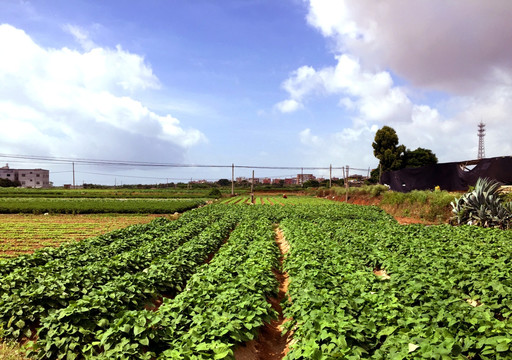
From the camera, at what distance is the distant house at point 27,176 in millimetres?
120125

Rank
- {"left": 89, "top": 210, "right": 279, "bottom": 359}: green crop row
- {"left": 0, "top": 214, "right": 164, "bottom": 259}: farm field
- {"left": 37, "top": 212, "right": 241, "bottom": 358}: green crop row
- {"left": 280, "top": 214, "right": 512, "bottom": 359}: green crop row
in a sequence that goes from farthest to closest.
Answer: {"left": 0, "top": 214, "right": 164, "bottom": 259}: farm field → {"left": 37, "top": 212, "right": 241, "bottom": 358}: green crop row → {"left": 89, "top": 210, "right": 279, "bottom": 359}: green crop row → {"left": 280, "top": 214, "right": 512, "bottom": 359}: green crop row

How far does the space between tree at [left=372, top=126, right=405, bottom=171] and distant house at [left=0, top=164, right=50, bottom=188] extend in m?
121

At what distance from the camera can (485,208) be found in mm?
17297

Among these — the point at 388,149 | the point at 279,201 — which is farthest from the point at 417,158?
the point at 279,201

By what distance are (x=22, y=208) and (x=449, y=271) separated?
37.7m

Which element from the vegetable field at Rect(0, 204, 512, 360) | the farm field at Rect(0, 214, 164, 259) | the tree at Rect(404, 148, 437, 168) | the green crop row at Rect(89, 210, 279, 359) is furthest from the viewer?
the tree at Rect(404, 148, 437, 168)

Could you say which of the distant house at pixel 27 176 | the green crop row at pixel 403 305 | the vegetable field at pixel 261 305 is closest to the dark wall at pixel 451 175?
the vegetable field at pixel 261 305

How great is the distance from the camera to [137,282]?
7.21 m

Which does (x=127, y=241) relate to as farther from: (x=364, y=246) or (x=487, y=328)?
(x=487, y=328)

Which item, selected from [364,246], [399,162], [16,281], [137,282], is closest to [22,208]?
[16,281]

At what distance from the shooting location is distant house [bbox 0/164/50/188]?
120 metres

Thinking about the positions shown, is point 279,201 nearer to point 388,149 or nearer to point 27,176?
point 388,149

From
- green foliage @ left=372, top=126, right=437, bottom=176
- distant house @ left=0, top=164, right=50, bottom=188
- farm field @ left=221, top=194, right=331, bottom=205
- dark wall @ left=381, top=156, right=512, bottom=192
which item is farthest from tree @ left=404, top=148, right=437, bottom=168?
distant house @ left=0, top=164, right=50, bottom=188

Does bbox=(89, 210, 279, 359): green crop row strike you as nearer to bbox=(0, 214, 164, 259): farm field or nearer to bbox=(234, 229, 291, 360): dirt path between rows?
bbox=(234, 229, 291, 360): dirt path between rows
